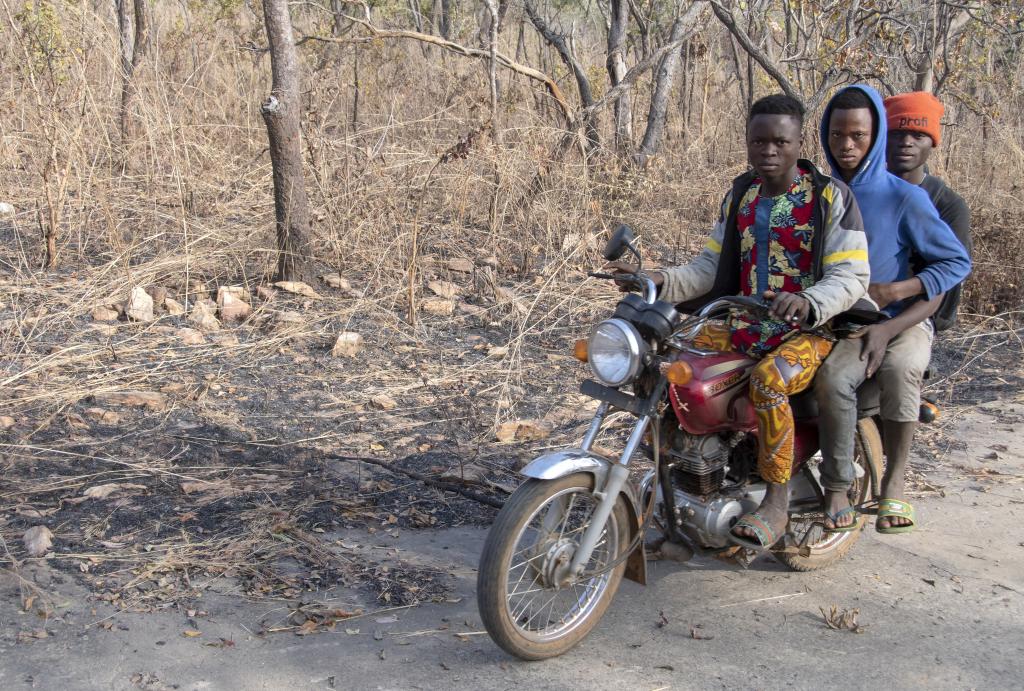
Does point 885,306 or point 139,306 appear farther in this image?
point 139,306

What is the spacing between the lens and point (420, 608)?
343cm

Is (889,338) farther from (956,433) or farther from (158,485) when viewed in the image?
(158,485)

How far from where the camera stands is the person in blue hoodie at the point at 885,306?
11.1 feet

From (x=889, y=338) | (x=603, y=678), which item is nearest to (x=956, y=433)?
(x=889, y=338)

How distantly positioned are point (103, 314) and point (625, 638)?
4.15 metres

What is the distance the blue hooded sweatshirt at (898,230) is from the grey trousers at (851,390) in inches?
7.2

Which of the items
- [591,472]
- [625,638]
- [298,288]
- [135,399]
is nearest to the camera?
[591,472]

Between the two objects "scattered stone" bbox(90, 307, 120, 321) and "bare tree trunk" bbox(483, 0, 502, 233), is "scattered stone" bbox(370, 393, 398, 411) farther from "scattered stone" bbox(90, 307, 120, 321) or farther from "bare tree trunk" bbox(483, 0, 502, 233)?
"bare tree trunk" bbox(483, 0, 502, 233)

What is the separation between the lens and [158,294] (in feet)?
20.9

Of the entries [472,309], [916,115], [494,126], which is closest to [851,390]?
[916,115]

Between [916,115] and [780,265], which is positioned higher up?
[916,115]

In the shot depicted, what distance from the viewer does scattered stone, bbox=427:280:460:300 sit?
6961 millimetres

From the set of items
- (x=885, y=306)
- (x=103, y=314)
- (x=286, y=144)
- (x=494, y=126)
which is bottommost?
(x=103, y=314)

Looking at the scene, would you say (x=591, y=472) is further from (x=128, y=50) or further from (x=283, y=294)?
(x=128, y=50)
